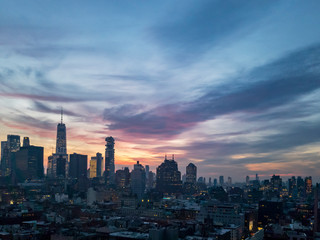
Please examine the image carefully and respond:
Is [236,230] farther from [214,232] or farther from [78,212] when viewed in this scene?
[78,212]

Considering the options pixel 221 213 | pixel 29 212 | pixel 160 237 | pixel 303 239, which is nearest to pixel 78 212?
pixel 29 212

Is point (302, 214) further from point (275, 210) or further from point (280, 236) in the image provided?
point (280, 236)

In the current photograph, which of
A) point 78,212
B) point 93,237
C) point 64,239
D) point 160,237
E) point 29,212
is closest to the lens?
point 160,237

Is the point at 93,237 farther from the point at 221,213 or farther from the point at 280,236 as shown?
the point at 221,213

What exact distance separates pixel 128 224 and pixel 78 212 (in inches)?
2078

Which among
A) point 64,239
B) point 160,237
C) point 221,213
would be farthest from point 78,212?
point 160,237

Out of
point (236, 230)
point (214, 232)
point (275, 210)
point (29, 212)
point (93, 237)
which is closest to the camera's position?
point (93, 237)

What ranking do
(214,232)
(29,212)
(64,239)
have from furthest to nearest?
1. (29,212)
2. (214,232)
3. (64,239)

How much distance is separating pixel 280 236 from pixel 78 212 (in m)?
108

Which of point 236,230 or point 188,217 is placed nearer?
point 236,230

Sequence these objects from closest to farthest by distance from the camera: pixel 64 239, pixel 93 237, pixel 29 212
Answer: pixel 64 239 < pixel 93 237 < pixel 29 212

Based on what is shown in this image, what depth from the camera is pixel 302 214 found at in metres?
199

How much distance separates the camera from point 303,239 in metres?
90.1

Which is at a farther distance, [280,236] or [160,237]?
[280,236]
